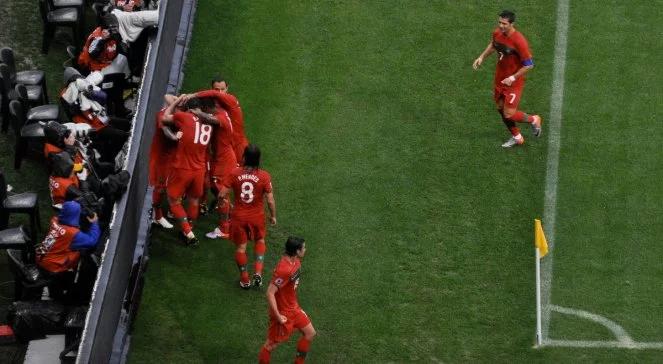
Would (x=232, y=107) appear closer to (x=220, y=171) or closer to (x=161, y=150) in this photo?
(x=220, y=171)

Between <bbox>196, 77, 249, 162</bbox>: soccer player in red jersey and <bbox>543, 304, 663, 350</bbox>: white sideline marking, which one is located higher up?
<bbox>196, 77, 249, 162</bbox>: soccer player in red jersey

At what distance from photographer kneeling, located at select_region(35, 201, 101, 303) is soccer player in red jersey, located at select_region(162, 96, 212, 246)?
114 centimetres

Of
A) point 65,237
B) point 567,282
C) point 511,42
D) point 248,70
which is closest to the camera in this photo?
point 65,237

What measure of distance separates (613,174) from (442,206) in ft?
6.66

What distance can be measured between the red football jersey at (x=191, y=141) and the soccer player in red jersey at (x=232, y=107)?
1.09ft

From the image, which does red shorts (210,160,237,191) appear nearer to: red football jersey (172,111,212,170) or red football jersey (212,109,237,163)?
red football jersey (212,109,237,163)

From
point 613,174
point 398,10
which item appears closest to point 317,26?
point 398,10

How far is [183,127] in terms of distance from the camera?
14477mm

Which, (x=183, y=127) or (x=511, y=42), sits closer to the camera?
(x=183, y=127)

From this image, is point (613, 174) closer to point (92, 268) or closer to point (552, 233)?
point (552, 233)

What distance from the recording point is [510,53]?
1590 cm

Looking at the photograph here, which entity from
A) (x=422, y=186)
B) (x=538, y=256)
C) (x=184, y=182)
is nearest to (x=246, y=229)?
(x=184, y=182)

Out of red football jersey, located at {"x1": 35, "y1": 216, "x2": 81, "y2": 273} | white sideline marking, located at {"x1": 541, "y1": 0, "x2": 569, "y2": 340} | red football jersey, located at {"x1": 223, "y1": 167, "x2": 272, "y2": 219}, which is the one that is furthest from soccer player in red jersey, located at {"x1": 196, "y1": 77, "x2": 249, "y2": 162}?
white sideline marking, located at {"x1": 541, "y1": 0, "x2": 569, "y2": 340}

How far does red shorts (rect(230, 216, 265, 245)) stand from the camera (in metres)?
14.1
